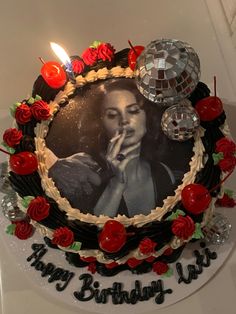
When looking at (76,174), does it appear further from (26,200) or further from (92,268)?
(92,268)

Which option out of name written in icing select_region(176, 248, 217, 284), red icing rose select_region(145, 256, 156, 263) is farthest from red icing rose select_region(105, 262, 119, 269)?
name written in icing select_region(176, 248, 217, 284)

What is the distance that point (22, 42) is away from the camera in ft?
7.59

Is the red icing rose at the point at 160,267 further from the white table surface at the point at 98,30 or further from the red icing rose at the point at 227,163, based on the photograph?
the white table surface at the point at 98,30

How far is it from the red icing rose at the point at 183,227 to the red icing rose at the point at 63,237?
32 cm

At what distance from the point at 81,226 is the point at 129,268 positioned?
303 mm

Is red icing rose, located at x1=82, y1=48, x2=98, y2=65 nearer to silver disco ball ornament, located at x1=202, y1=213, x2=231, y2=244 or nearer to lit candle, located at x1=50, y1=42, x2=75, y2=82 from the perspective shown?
lit candle, located at x1=50, y1=42, x2=75, y2=82

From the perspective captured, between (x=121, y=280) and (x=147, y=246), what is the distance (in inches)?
11.6

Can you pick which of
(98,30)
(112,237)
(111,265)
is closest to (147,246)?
(112,237)

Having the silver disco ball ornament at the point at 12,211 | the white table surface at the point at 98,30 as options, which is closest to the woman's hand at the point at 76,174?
the silver disco ball ornament at the point at 12,211

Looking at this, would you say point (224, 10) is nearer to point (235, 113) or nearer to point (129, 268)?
point (235, 113)

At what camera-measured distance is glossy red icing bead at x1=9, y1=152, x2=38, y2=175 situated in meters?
1.61

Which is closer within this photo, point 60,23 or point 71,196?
point 71,196

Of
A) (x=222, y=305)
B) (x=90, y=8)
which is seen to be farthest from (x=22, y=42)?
(x=222, y=305)

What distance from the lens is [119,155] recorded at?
1.66 m
